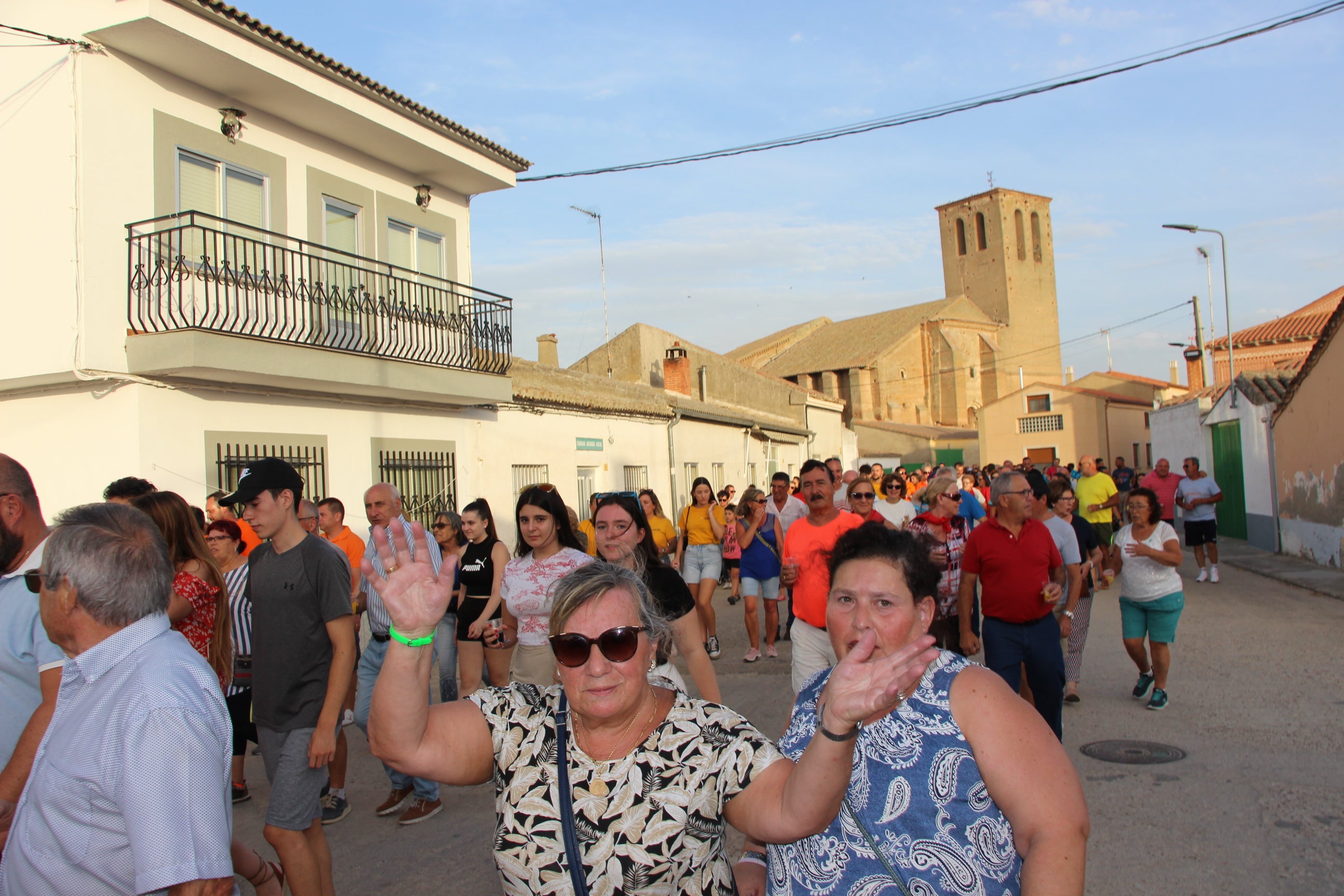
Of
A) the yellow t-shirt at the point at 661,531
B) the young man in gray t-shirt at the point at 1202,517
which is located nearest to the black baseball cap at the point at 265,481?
the yellow t-shirt at the point at 661,531

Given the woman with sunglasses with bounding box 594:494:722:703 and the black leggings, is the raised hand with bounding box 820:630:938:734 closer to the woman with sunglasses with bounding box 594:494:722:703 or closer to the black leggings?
the woman with sunglasses with bounding box 594:494:722:703

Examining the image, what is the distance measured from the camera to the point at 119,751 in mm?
2279

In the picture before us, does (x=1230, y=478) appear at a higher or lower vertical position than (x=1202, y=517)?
higher

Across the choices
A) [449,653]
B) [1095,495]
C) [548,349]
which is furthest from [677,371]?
[449,653]

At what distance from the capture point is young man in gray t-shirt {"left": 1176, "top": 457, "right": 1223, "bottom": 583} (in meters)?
14.4

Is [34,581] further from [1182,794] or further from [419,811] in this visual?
[1182,794]

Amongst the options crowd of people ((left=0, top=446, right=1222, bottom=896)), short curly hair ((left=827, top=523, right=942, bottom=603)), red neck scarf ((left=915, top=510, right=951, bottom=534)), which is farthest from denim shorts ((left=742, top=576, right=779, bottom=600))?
short curly hair ((left=827, top=523, right=942, bottom=603))

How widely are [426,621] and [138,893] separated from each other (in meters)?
0.92

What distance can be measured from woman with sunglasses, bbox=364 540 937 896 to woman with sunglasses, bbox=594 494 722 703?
5.82ft

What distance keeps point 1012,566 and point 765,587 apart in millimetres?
4899

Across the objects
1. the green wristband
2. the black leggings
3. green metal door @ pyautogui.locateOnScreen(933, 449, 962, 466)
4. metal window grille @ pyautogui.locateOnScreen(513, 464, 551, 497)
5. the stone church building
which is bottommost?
the black leggings

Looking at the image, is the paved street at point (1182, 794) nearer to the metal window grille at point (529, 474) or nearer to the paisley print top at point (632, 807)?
the paisley print top at point (632, 807)

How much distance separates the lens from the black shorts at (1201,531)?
14375 millimetres

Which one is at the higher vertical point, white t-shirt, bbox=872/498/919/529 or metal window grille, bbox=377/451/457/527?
metal window grille, bbox=377/451/457/527
